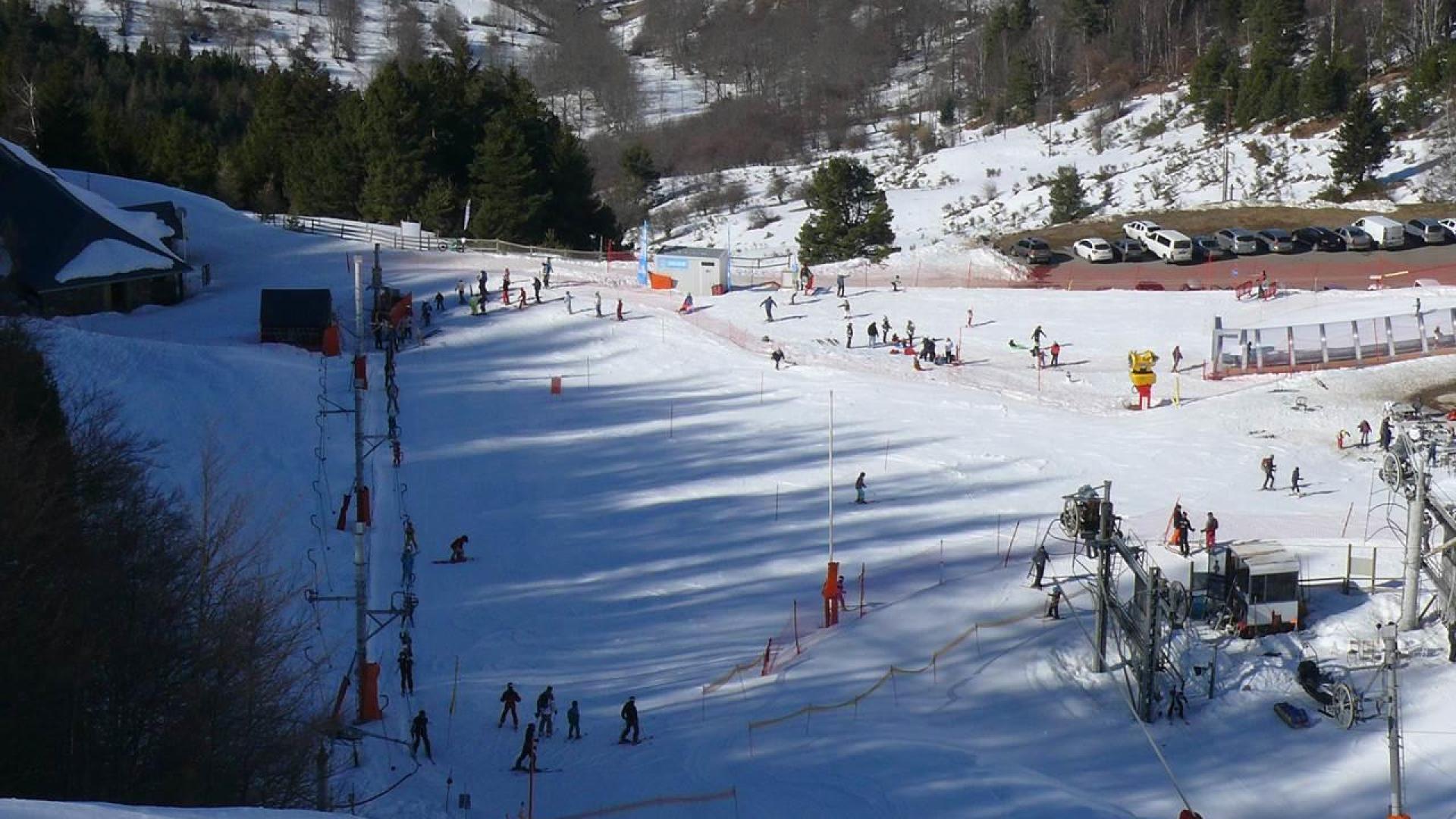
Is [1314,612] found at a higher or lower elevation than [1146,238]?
lower

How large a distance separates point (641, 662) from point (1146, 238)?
38.2m

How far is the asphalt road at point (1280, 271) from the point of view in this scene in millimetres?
57094

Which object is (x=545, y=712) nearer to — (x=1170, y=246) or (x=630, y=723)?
(x=630, y=723)

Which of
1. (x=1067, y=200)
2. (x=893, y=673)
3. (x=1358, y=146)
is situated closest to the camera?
(x=893, y=673)

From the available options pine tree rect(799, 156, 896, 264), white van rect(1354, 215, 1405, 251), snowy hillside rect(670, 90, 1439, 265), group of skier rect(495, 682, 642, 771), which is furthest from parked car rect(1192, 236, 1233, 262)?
group of skier rect(495, 682, 642, 771)

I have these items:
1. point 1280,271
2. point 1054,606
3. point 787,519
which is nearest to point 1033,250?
point 1280,271

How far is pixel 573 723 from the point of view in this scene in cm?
2612

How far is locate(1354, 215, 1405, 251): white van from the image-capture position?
60.9 m

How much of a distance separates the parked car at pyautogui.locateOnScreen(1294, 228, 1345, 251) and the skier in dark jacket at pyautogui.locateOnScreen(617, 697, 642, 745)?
4301 centimetres

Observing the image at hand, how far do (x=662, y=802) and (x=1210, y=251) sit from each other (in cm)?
4217

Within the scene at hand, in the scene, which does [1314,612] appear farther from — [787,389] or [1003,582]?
[787,389]

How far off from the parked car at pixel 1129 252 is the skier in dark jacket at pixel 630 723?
1532 inches

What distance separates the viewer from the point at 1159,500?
38.1 m

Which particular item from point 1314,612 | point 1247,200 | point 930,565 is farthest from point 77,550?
point 1247,200
